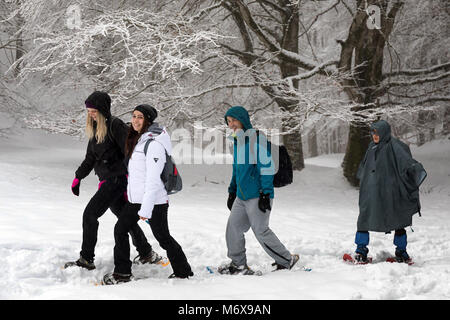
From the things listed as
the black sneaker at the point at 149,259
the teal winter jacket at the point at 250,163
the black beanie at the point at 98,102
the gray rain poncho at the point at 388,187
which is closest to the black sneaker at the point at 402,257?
the gray rain poncho at the point at 388,187

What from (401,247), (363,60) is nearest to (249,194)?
(401,247)

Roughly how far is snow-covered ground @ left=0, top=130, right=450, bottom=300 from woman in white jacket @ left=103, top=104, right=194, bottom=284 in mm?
271

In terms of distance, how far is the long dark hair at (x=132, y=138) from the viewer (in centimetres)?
436

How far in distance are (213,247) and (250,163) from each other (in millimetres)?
1608

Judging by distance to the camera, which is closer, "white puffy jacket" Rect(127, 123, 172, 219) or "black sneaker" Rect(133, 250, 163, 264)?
"white puffy jacket" Rect(127, 123, 172, 219)

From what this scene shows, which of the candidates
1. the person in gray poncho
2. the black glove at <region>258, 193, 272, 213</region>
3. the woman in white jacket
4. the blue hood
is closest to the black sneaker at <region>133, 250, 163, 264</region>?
the woman in white jacket

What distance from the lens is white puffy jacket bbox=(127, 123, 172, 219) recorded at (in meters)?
4.15

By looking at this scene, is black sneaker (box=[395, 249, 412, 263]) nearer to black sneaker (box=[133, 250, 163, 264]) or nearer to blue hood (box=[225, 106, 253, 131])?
blue hood (box=[225, 106, 253, 131])

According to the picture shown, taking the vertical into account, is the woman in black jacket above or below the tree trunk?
below

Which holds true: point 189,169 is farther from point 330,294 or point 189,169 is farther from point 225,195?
point 330,294

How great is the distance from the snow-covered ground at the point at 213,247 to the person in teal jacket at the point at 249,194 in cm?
26

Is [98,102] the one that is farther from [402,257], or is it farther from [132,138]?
[402,257]

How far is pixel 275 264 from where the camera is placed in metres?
5.02

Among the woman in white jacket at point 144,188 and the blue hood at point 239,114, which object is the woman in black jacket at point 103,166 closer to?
the woman in white jacket at point 144,188
